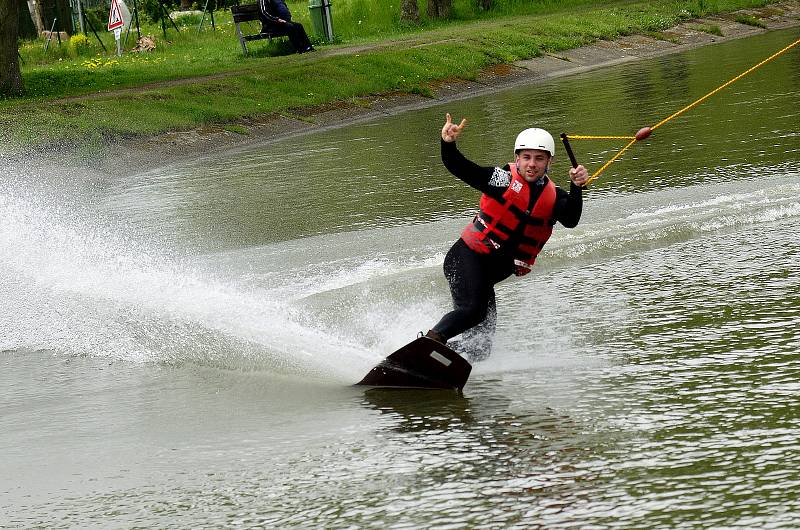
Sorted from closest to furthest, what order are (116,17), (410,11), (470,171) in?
1. (470,171)
2. (116,17)
3. (410,11)

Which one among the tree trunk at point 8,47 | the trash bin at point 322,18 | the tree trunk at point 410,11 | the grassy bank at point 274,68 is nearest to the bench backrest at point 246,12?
the grassy bank at point 274,68

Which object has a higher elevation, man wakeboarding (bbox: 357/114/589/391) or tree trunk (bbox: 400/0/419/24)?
tree trunk (bbox: 400/0/419/24)

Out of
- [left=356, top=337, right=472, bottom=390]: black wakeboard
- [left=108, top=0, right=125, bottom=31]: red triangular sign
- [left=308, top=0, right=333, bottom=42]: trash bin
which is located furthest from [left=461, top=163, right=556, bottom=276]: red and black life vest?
[left=108, top=0, right=125, bottom=31]: red triangular sign

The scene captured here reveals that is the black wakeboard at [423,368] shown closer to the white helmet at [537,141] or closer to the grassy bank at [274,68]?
the white helmet at [537,141]

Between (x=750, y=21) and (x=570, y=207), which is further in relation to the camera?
(x=750, y=21)

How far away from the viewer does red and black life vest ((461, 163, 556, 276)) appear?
7.32m

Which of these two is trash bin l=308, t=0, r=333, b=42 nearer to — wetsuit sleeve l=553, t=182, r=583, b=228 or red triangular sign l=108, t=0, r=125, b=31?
red triangular sign l=108, t=0, r=125, b=31

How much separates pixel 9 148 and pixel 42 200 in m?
3.72

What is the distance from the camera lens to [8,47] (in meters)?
23.6

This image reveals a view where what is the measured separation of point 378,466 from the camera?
5746 mm

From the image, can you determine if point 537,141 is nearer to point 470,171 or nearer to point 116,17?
point 470,171

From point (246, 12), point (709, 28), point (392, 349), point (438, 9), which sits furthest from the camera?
point (438, 9)

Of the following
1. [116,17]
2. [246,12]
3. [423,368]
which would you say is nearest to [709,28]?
[246,12]

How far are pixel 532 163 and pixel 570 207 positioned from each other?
1.16 ft
